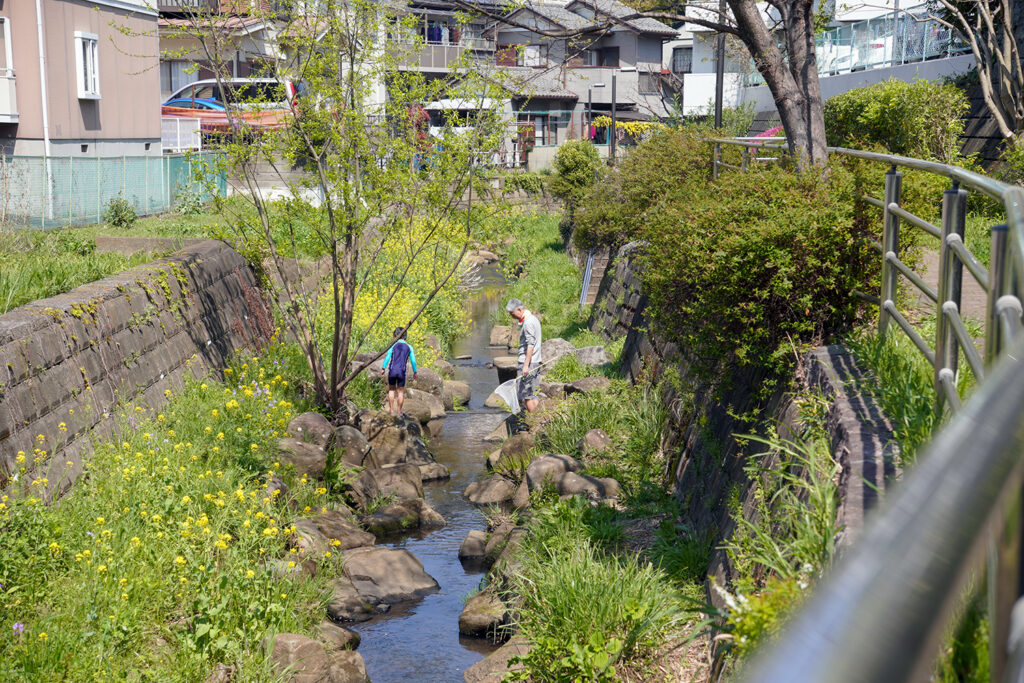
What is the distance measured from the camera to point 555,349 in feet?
55.9

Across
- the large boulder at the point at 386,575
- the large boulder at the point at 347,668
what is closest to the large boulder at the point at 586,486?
the large boulder at the point at 386,575

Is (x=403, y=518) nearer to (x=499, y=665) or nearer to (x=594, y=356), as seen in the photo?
(x=499, y=665)

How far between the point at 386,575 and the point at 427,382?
23.1 ft

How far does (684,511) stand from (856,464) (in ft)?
12.7

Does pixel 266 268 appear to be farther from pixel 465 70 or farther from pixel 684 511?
pixel 684 511

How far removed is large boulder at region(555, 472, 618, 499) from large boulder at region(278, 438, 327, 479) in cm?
257

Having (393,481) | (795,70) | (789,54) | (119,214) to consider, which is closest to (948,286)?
(795,70)

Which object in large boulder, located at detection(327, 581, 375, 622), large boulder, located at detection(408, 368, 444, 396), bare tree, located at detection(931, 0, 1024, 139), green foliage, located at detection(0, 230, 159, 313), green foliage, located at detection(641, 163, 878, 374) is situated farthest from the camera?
large boulder, located at detection(408, 368, 444, 396)

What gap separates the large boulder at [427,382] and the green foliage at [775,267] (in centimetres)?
873

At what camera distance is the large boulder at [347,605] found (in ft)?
27.8

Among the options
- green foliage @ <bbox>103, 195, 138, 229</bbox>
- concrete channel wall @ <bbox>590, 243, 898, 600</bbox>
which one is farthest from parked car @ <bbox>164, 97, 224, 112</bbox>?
concrete channel wall @ <bbox>590, 243, 898, 600</bbox>

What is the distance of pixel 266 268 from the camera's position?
1566cm

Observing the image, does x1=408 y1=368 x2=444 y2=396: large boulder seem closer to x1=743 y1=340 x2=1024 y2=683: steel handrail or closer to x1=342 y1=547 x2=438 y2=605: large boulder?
x1=342 y1=547 x2=438 y2=605: large boulder

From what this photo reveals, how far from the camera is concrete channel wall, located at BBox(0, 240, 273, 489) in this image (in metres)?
7.78
